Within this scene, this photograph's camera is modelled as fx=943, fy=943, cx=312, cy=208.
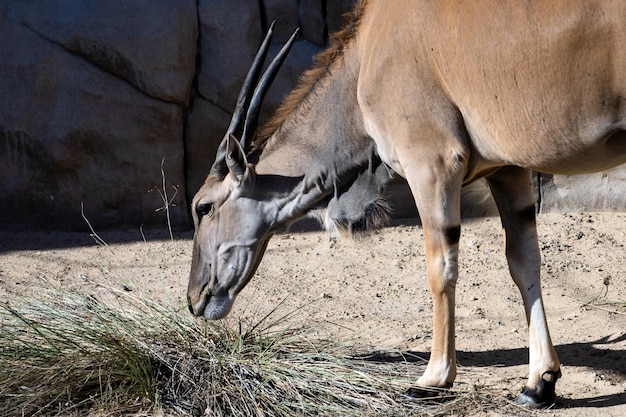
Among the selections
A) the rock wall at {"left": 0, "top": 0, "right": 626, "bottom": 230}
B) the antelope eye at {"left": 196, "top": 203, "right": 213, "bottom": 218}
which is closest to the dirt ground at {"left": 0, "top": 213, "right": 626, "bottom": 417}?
the rock wall at {"left": 0, "top": 0, "right": 626, "bottom": 230}

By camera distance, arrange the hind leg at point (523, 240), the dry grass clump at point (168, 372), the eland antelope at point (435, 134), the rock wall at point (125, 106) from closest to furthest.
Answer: the eland antelope at point (435, 134) < the dry grass clump at point (168, 372) < the hind leg at point (523, 240) < the rock wall at point (125, 106)

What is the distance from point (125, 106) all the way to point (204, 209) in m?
2.33

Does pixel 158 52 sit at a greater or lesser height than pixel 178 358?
greater

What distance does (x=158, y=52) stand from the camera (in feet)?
21.3

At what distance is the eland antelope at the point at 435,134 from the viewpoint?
11.2 feet

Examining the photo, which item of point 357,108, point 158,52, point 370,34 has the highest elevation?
point 158,52

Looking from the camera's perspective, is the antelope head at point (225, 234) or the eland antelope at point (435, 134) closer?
the eland antelope at point (435, 134)

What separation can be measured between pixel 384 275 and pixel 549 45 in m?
2.66

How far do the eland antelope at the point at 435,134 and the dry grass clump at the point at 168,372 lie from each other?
0.70 feet

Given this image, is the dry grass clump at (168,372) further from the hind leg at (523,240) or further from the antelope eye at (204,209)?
the antelope eye at (204,209)

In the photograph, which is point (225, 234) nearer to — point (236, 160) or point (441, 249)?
point (236, 160)

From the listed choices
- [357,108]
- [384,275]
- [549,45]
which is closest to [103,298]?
[384,275]

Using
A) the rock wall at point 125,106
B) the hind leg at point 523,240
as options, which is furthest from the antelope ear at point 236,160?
the rock wall at point 125,106

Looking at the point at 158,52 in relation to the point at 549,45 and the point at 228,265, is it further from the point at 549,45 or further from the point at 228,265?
the point at 549,45
